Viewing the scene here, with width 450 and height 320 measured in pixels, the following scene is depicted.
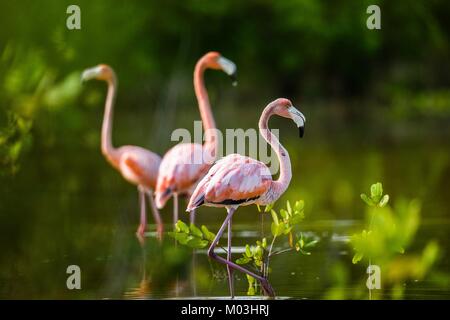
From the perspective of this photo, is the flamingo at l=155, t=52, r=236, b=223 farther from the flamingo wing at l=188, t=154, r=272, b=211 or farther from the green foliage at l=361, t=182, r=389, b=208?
the green foliage at l=361, t=182, r=389, b=208

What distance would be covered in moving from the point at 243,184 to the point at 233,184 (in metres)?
0.07

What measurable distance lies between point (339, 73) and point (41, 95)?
2150 centimetres

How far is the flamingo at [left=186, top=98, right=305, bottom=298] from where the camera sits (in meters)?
8.06

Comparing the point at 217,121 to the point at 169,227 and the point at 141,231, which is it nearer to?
the point at 169,227

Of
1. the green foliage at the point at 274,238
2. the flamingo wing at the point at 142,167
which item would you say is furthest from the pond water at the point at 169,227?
the flamingo wing at the point at 142,167

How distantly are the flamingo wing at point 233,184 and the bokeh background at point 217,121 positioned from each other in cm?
70

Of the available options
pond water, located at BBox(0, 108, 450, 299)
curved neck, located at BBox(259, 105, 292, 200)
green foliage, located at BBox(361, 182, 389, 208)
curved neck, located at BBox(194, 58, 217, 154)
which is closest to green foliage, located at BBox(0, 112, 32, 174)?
pond water, located at BBox(0, 108, 450, 299)

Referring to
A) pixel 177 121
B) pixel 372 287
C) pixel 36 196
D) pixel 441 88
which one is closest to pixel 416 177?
pixel 36 196

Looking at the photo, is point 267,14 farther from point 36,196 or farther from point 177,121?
point 36,196

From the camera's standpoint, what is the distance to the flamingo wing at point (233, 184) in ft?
26.5

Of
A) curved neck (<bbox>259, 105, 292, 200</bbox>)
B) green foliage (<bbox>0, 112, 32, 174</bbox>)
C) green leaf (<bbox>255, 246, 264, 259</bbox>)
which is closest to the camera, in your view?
green leaf (<bbox>255, 246, 264, 259</bbox>)

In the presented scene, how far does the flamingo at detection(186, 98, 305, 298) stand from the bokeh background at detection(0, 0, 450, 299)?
525 millimetres

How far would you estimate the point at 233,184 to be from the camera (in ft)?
26.5

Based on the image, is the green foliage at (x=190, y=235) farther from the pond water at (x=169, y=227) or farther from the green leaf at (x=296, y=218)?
the green leaf at (x=296, y=218)
